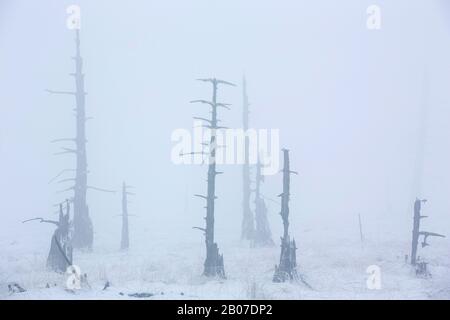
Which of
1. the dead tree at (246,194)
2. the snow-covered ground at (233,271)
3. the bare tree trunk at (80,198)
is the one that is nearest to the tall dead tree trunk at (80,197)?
the bare tree trunk at (80,198)

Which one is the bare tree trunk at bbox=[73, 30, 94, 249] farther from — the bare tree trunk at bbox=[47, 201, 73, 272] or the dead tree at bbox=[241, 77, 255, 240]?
the dead tree at bbox=[241, 77, 255, 240]

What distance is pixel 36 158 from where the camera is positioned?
87.2 m

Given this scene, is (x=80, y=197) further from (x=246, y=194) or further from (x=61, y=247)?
(x=246, y=194)

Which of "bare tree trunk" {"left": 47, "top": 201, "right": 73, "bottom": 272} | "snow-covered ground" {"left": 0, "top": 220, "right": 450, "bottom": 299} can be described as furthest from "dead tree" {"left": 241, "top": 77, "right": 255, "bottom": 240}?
"bare tree trunk" {"left": 47, "top": 201, "right": 73, "bottom": 272}

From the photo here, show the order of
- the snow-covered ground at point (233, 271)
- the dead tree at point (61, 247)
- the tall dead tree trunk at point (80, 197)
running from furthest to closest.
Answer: the tall dead tree trunk at point (80, 197) → the dead tree at point (61, 247) → the snow-covered ground at point (233, 271)

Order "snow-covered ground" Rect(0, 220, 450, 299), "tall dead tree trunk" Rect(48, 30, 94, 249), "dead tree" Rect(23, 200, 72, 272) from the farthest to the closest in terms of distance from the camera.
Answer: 1. "tall dead tree trunk" Rect(48, 30, 94, 249)
2. "dead tree" Rect(23, 200, 72, 272)
3. "snow-covered ground" Rect(0, 220, 450, 299)

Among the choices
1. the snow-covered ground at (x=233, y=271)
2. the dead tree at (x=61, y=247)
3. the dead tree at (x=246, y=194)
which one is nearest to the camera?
the snow-covered ground at (x=233, y=271)

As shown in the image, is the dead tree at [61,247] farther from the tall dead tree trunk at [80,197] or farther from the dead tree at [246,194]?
the dead tree at [246,194]

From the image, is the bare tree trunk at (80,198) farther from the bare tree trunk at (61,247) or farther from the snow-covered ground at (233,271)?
the bare tree trunk at (61,247)

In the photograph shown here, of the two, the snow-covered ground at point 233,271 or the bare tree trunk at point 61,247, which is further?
the bare tree trunk at point 61,247

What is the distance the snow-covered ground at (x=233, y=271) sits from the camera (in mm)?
13367

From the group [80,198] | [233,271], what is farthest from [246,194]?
[80,198]

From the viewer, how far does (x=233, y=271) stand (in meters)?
18.7

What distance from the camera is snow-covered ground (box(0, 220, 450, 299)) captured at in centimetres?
1337
